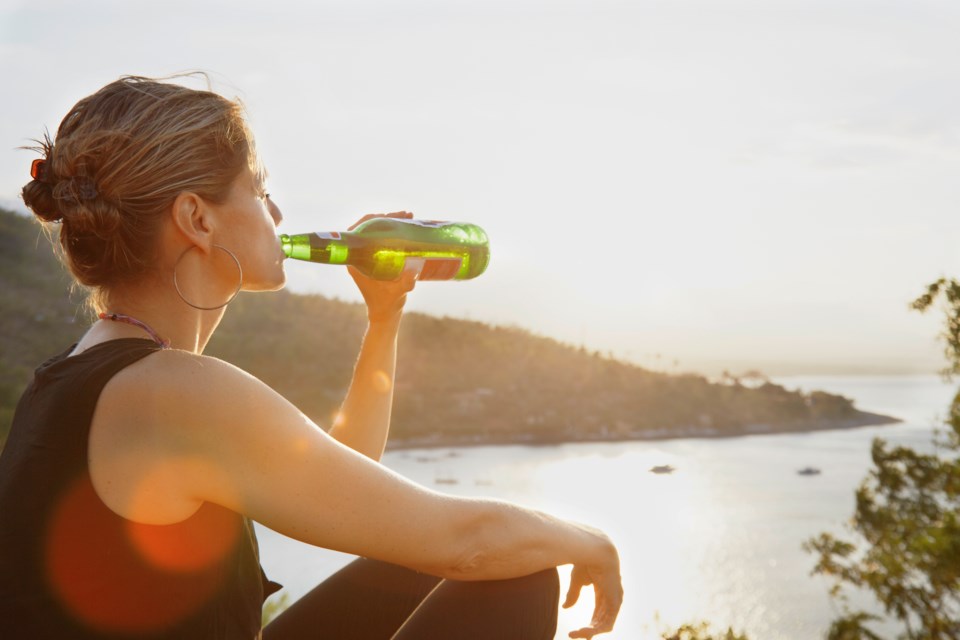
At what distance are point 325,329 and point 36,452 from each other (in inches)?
1373

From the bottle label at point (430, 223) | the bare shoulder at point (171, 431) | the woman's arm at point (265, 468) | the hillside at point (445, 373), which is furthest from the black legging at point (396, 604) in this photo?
the hillside at point (445, 373)

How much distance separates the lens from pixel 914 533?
5.47 metres

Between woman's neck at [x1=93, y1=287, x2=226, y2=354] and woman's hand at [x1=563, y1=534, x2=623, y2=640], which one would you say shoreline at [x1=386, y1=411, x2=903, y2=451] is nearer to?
woman's hand at [x1=563, y1=534, x2=623, y2=640]

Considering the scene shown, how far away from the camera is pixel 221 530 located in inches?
33.5

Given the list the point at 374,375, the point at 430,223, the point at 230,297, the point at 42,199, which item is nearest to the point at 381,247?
the point at 430,223

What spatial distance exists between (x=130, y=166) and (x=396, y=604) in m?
0.78

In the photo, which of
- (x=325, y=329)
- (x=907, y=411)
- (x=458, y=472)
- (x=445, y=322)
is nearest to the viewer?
(x=458, y=472)

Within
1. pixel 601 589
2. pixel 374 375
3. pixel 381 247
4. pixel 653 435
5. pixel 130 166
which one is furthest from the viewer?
pixel 653 435

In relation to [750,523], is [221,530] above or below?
Answer: above

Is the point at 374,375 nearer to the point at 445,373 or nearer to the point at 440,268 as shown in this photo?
the point at 440,268

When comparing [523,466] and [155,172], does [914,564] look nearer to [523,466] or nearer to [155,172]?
[155,172]

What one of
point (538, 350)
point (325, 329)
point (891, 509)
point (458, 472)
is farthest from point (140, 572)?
point (538, 350)

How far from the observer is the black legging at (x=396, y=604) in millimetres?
1036

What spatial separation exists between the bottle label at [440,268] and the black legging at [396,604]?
2.18ft
